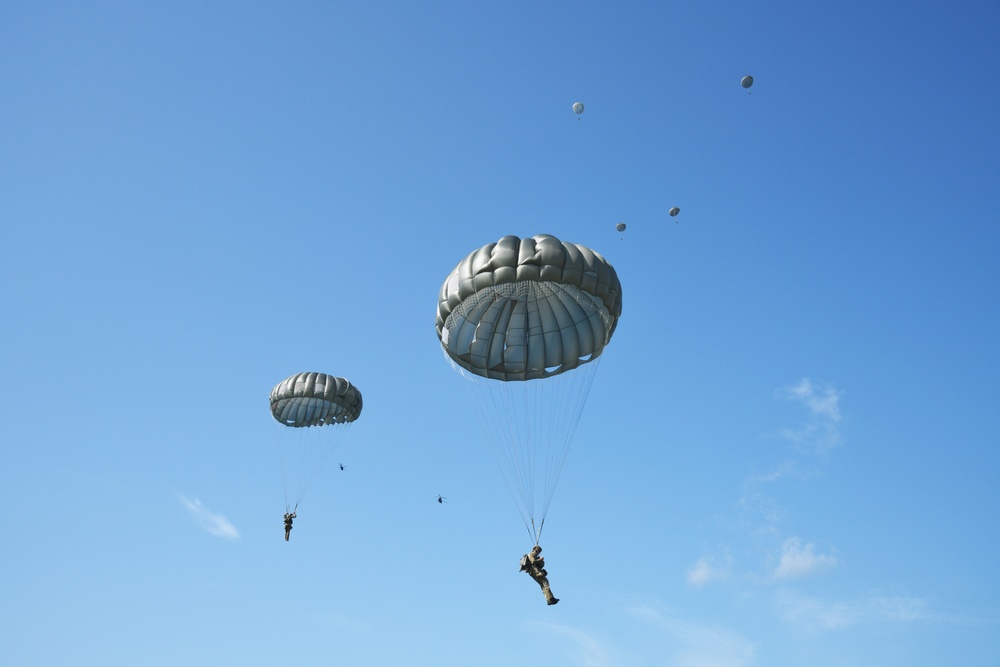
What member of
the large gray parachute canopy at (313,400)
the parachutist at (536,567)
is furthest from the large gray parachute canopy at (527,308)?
the large gray parachute canopy at (313,400)

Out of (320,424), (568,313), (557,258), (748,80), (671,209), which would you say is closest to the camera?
(557,258)

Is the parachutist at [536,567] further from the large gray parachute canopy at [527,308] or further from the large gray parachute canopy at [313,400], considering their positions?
the large gray parachute canopy at [313,400]

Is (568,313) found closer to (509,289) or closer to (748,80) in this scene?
(509,289)

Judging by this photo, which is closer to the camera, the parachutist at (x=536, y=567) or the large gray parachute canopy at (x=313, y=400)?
the parachutist at (x=536, y=567)

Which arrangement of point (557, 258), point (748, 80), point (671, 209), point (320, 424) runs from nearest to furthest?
point (557, 258) → point (748, 80) → point (671, 209) → point (320, 424)

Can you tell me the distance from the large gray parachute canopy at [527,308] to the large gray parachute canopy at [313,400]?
1096cm

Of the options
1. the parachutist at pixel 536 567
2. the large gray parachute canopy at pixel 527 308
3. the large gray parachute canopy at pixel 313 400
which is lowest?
the parachutist at pixel 536 567

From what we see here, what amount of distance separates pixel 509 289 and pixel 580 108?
10.5m

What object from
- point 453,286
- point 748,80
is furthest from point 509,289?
point 748,80

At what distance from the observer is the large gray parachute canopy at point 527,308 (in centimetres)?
2019

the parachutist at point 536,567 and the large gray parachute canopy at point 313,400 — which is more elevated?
the large gray parachute canopy at point 313,400

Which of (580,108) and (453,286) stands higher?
(580,108)

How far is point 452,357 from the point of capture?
23078 mm

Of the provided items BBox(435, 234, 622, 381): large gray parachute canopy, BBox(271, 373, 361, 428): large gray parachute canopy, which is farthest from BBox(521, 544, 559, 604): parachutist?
BBox(271, 373, 361, 428): large gray parachute canopy
